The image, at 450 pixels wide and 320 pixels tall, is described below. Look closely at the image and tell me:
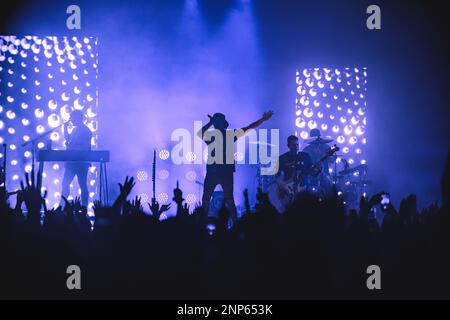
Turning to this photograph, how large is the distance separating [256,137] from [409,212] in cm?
1013

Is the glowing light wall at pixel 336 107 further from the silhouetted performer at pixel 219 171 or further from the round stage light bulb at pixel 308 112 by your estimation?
the silhouetted performer at pixel 219 171

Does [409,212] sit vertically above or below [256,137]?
below

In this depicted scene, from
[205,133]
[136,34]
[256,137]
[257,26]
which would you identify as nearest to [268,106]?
[256,137]

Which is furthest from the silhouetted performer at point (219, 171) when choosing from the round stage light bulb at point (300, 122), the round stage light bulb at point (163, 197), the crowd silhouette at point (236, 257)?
the round stage light bulb at point (300, 122)

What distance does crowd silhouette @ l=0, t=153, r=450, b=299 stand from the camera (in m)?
1.79

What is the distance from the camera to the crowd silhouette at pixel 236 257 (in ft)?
5.89

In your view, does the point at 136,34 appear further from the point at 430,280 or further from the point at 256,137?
the point at 430,280

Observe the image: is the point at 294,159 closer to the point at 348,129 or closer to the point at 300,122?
the point at 300,122

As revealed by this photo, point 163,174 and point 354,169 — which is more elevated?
point 354,169

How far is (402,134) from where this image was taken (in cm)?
1078

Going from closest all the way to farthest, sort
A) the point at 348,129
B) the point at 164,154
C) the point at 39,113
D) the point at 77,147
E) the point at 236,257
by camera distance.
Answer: the point at 236,257 < the point at 77,147 < the point at 39,113 < the point at 164,154 < the point at 348,129

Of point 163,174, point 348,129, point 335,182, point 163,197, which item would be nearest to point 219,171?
point 335,182

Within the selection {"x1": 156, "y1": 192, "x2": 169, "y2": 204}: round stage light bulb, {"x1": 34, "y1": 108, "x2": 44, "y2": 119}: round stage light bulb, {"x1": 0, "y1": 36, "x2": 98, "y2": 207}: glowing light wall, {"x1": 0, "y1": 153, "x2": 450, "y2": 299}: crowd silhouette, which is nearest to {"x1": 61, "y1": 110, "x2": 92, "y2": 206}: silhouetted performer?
{"x1": 0, "y1": 36, "x2": 98, "y2": 207}: glowing light wall

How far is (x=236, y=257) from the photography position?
1855 mm
